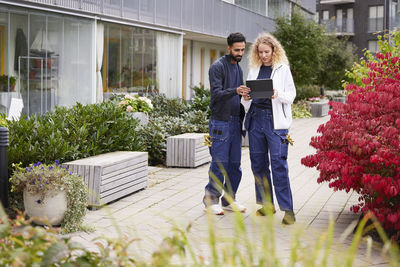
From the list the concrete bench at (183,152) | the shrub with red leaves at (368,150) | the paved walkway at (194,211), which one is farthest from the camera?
the concrete bench at (183,152)

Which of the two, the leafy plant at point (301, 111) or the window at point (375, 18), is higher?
the window at point (375, 18)

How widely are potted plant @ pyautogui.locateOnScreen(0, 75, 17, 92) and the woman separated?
9.67m

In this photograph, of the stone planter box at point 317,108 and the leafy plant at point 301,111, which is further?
the stone planter box at point 317,108

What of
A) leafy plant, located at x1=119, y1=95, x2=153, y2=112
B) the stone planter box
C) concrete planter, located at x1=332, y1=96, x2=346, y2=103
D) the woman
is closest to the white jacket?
the woman

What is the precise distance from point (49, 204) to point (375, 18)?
52.3 m

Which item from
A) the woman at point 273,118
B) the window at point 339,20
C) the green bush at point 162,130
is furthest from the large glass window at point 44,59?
the window at point 339,20

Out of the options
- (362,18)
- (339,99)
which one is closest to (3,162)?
(339,99)

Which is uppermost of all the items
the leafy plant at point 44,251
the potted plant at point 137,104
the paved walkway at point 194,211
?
the potted plant at point 137,104

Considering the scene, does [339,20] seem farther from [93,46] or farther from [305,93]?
[93,46]

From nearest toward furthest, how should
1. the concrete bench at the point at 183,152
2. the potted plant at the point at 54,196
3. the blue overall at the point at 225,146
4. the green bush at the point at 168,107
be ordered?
1. the potted plant at the point at 54,196
2. the blue overall at the point at 225,146
3. the concrete bench at the point at 183,152
4. the green bush at the point at 168,107

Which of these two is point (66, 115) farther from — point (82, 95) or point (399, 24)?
point (399, 24)

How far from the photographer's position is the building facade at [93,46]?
50.1 ft

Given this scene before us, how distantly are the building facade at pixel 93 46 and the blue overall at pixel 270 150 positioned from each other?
7197 millimetres

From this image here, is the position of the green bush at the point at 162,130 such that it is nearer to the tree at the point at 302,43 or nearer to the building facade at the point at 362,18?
the tree at the point at 302,43
